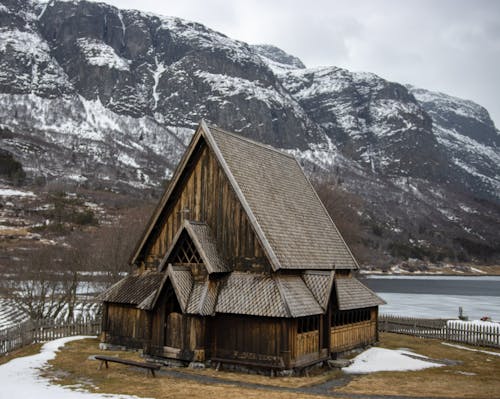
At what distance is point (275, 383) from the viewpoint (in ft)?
70.6

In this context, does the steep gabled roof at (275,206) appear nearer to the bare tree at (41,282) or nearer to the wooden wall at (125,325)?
the wooden wall at (125,325)

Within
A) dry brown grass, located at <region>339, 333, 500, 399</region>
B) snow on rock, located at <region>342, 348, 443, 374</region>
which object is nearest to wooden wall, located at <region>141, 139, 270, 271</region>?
snow on rock, located at <region>342, 348, 443, 374</region>

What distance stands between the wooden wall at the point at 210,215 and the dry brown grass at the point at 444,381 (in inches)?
256

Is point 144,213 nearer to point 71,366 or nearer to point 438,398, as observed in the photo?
point 71,366

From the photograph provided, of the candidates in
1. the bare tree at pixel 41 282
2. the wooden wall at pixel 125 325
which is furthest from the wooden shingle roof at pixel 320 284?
the bare tree at pixel 41 282

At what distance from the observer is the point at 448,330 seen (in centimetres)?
3791

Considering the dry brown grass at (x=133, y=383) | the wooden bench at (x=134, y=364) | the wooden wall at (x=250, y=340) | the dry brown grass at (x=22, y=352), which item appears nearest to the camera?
the dry brown grass at (x=133, y=383)

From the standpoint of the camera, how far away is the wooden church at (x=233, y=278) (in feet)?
77.3

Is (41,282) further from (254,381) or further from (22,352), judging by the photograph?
(254,381)

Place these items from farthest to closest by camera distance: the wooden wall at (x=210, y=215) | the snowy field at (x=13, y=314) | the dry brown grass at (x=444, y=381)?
1. the snowy field at (x=13, y=314)
2. the wooden wall at (x=210, y=215)
3. the dry brown grass at (x=444, y=381)

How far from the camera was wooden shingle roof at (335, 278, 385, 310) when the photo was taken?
28.2 metres

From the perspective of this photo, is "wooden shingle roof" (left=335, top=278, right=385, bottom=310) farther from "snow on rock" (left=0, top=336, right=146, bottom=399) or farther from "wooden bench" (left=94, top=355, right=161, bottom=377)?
"snow on rock" (left=0, top=336, right=146, bottom=399)

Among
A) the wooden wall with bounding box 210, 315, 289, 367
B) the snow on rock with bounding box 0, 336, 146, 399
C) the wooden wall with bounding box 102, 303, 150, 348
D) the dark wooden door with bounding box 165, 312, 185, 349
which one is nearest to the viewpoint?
the snow on rock with bounding box 0, 336, 146, 399

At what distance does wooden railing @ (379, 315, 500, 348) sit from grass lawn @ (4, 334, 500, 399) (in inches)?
325
